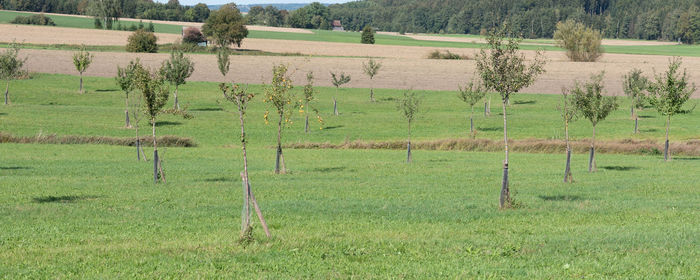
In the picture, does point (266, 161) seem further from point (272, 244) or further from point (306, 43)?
point (306, 43)

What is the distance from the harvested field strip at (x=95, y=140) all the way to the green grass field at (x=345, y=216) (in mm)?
2387

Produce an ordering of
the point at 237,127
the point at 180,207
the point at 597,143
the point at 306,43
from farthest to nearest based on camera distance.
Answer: the point at 306,43 → the point at 237,127 → the point at 597,143 → the point at 180,207

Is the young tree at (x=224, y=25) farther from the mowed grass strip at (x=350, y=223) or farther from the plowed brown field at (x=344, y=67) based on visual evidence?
the mowed grass strip at (x=350, y=223)

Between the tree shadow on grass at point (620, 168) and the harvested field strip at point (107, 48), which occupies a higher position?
the harvested field strip at point (107, 48)

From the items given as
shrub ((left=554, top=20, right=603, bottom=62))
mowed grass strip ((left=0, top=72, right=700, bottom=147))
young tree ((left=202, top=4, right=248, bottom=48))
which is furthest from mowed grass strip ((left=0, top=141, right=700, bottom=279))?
shrub ((left=554, top=20, right=603, bottom=62))

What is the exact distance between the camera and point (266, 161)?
47875 millimetres

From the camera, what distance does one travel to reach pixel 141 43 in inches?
5315

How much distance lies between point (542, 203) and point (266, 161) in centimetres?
2368

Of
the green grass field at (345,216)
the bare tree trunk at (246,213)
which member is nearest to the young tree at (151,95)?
the green grass field at (345,216)

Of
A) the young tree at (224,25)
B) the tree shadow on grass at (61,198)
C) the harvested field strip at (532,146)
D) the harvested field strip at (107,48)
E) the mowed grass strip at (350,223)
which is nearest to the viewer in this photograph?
the mowed grass strip at (350,223)

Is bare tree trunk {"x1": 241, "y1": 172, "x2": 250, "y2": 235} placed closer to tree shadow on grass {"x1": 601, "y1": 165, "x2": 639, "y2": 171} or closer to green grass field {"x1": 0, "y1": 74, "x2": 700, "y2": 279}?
green grass field {"x1": 0, "y1": 74, "x2": 700, "y2": 279}

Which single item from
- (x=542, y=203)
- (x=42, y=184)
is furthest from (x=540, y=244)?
(x=42, y=184)

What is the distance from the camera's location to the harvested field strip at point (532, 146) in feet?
181

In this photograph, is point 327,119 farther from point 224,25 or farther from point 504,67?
point 224,25
